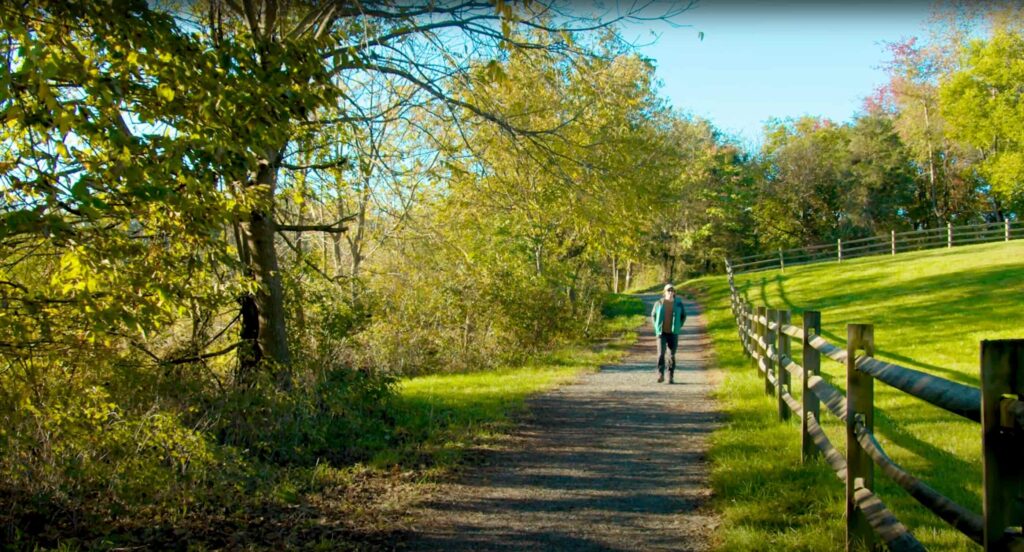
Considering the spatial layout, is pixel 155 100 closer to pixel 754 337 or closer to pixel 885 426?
pixel 885 426

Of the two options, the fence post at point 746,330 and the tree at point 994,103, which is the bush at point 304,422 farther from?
the tree at point 994,103

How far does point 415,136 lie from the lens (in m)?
10.4

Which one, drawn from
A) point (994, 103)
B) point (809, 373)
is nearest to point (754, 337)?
point (809, 373)

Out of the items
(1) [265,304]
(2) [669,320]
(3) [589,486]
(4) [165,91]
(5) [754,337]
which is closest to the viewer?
(4) [165,91]

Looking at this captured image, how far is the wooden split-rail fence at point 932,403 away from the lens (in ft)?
8.41

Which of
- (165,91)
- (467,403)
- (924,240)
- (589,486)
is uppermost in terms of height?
(924,240)

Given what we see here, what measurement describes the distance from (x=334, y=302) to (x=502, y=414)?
296 centimetres

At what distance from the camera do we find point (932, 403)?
321cm

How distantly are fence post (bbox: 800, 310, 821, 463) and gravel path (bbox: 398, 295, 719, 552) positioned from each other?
0.91 meters

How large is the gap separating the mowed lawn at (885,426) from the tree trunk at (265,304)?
16.8ft

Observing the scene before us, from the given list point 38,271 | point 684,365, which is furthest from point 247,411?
point 684,365

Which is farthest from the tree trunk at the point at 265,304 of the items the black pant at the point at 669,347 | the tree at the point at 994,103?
the tree at the point at 994,103

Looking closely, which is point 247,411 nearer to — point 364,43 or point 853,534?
point 364,43

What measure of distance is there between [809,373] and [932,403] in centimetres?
335
